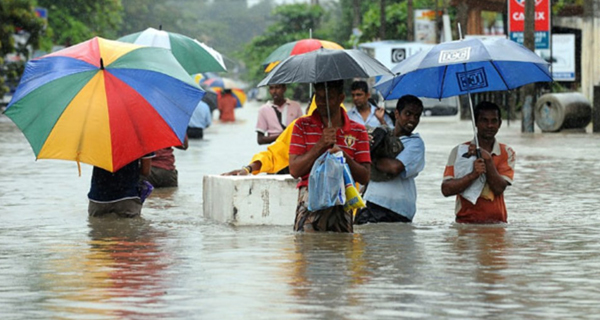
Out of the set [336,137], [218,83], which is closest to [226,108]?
[218,83]

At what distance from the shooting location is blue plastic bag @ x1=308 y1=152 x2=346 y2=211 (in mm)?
8422

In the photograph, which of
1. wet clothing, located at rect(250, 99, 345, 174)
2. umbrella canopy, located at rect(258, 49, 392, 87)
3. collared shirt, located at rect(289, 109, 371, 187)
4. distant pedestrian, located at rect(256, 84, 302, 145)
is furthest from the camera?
distant pedestrian, located at rect(256, 84, 302, 145)

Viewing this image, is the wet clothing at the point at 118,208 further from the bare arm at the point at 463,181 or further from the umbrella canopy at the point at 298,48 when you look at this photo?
the bare arm at the point at 463,181

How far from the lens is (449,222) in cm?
1153

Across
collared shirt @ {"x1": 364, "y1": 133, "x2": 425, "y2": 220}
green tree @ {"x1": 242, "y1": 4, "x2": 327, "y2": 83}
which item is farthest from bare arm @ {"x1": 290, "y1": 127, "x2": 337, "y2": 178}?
green tree @ {"x1": 242, "y1": 4, "x2": 327, "y2": 83}

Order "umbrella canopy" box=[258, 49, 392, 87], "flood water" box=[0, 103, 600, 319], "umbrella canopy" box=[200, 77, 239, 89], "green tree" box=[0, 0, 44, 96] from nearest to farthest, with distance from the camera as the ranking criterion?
"flood water" box=[0, 103, 600, 319] → "umbrella canopy" box=[258, 49, 392, 87] → "green tree" box=[0, 0, 44, 96] → "umbrella canopy" box=[200, 77, 239, 89]

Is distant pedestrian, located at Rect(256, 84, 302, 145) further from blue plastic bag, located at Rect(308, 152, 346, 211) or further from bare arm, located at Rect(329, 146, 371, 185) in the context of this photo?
blue plastic bag, located at Rect(308, 152, 346, 211)

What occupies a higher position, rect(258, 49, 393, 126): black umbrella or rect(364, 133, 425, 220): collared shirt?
rect(258, 49, 393, 126): black umbrella

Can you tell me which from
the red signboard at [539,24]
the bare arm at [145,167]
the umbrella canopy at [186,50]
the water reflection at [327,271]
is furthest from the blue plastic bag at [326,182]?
the red signboard at [539,24]

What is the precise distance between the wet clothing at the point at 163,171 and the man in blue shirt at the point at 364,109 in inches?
183

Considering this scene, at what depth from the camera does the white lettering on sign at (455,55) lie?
10.1 metres

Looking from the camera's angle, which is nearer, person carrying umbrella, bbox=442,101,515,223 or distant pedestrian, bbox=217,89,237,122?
person carrying umbrella, bbox=442,101,515,223

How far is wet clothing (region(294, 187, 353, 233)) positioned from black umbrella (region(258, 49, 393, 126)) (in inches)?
29.7

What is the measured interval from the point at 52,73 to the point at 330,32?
78054mm
